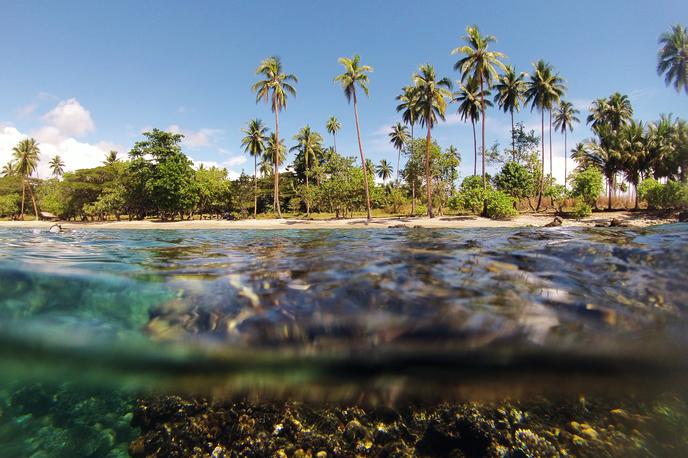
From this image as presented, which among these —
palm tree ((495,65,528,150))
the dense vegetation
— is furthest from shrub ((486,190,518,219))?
palm tree ((495,65,528,150))

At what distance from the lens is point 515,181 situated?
43.9 metres

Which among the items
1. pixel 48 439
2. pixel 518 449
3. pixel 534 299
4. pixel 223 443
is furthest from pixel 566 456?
pixel 48 439

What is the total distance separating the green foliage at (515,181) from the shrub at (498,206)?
8689mm

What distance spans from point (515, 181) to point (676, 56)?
68.5 feet

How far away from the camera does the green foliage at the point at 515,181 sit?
43.9 meters

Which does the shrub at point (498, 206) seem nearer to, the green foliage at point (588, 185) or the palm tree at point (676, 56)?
the green foliage at point (588, 185)

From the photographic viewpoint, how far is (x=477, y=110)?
43812 mm

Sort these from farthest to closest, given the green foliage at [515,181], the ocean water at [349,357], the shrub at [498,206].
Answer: the green foliage at [515,181] → the shrub at [498,206] → the ocean water at [349,357]

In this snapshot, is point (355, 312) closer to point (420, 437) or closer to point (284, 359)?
point (284, 359)

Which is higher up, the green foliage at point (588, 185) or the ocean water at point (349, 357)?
the green foliage at point (588, 185)

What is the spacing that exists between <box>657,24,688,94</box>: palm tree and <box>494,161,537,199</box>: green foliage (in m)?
17.3

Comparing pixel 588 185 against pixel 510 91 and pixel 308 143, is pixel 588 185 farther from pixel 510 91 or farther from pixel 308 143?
pixel 308 143

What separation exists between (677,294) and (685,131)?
171 feet

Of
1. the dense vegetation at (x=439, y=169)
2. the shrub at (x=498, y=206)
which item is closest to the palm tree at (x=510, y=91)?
the dense vegetation at (x=439, y=169)
